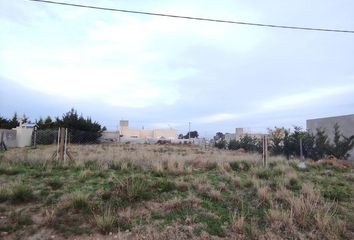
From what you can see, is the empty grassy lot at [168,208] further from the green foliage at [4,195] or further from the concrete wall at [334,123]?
the concrete wall at [334,123]

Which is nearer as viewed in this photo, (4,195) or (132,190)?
(4,195)

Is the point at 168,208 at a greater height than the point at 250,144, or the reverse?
the point at 250,144

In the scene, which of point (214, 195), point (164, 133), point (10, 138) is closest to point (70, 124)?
point (10, 138)

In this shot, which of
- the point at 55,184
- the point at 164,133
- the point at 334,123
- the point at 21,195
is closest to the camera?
the point at 21,195

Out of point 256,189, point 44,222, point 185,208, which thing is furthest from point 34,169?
point 256,189

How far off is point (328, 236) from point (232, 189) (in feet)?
11.0

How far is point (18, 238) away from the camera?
5.91 metres

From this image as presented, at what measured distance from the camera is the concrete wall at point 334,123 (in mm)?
27791

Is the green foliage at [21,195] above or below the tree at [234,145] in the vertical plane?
below

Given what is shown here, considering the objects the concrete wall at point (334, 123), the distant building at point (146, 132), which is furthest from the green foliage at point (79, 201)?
the distant building at point (146, 132)

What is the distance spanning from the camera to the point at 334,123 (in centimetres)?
2964

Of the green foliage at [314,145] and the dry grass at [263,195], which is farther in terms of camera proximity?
the green foliage at [314,145]

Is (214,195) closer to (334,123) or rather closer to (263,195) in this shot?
(263,195)

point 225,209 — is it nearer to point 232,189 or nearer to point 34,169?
point 232,189
